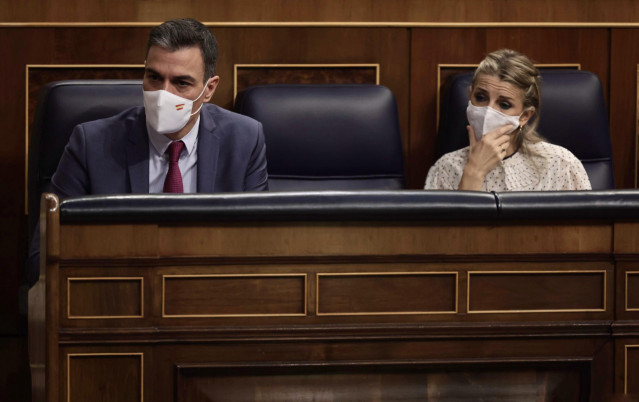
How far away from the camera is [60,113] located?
1.19 metres

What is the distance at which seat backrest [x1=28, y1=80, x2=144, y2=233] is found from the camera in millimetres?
1192

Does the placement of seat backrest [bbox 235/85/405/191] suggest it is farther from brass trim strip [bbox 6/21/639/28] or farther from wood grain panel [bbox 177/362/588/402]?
wood grain panel [bbox 177/362/588/402]

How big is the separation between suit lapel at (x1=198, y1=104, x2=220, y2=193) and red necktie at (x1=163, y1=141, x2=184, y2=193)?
0.08ft

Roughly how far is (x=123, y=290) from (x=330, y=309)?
188 millimetres

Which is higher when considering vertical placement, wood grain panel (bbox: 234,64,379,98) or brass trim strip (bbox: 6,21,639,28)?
brass trim strip (bbox: 6,21,639,28)

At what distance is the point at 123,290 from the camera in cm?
75

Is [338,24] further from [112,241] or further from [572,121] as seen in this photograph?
[112,241]

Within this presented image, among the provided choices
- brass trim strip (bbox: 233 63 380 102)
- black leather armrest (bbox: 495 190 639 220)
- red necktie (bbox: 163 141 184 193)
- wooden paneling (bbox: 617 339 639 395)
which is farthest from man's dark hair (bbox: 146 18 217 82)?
wooden paneling (bbox: 617 339 639 395)

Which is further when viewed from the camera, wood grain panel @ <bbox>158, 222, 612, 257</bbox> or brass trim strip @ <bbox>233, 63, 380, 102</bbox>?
brass trim strip @ <bbox>233, 63, 380, 102</bbox>

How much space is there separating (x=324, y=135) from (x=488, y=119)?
0.82 feet

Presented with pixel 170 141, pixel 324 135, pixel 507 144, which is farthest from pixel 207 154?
pixel 507 144

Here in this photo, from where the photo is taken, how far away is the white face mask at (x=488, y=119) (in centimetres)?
126

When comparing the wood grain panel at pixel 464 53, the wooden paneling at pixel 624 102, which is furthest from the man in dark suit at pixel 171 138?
the wooden paneling at pixel 624 102

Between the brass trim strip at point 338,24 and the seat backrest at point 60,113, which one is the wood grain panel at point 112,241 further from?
the brass trim strip at point 338,24
